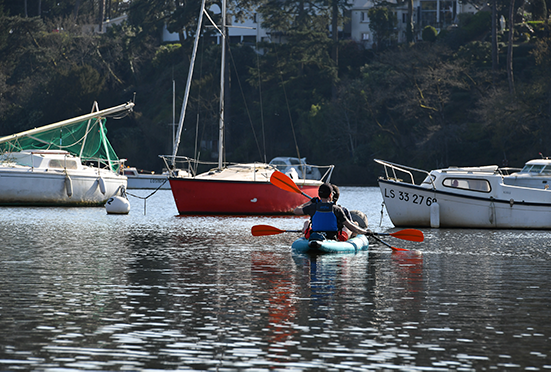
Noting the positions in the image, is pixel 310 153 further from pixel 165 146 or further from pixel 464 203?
pixel 464 203

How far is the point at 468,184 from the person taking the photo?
3241cm

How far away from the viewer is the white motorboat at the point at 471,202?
32031 millimetres

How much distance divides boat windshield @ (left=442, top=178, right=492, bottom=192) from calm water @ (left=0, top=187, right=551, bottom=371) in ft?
25.6

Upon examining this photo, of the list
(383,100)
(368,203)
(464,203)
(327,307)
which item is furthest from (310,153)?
(327,307)

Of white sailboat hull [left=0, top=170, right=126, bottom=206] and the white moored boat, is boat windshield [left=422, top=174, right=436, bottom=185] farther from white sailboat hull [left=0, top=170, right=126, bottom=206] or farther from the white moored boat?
the white moored boat

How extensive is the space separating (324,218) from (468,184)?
13384mm

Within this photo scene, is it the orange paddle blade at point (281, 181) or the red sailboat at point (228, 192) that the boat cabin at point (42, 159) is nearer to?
the red sailboat at point (228, 192)

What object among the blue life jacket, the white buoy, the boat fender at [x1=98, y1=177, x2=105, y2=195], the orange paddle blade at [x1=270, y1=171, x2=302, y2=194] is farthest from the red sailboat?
the blue life jacket

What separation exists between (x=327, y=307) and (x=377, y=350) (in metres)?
3.03

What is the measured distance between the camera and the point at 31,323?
36.6 ft

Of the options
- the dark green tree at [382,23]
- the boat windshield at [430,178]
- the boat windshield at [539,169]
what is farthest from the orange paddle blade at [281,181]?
the dark green tree at [382,23]

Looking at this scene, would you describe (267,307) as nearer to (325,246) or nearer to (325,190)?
(325,190)

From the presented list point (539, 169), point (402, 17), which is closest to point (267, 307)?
point (539, 169)

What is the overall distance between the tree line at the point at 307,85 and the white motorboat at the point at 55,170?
23.4m
